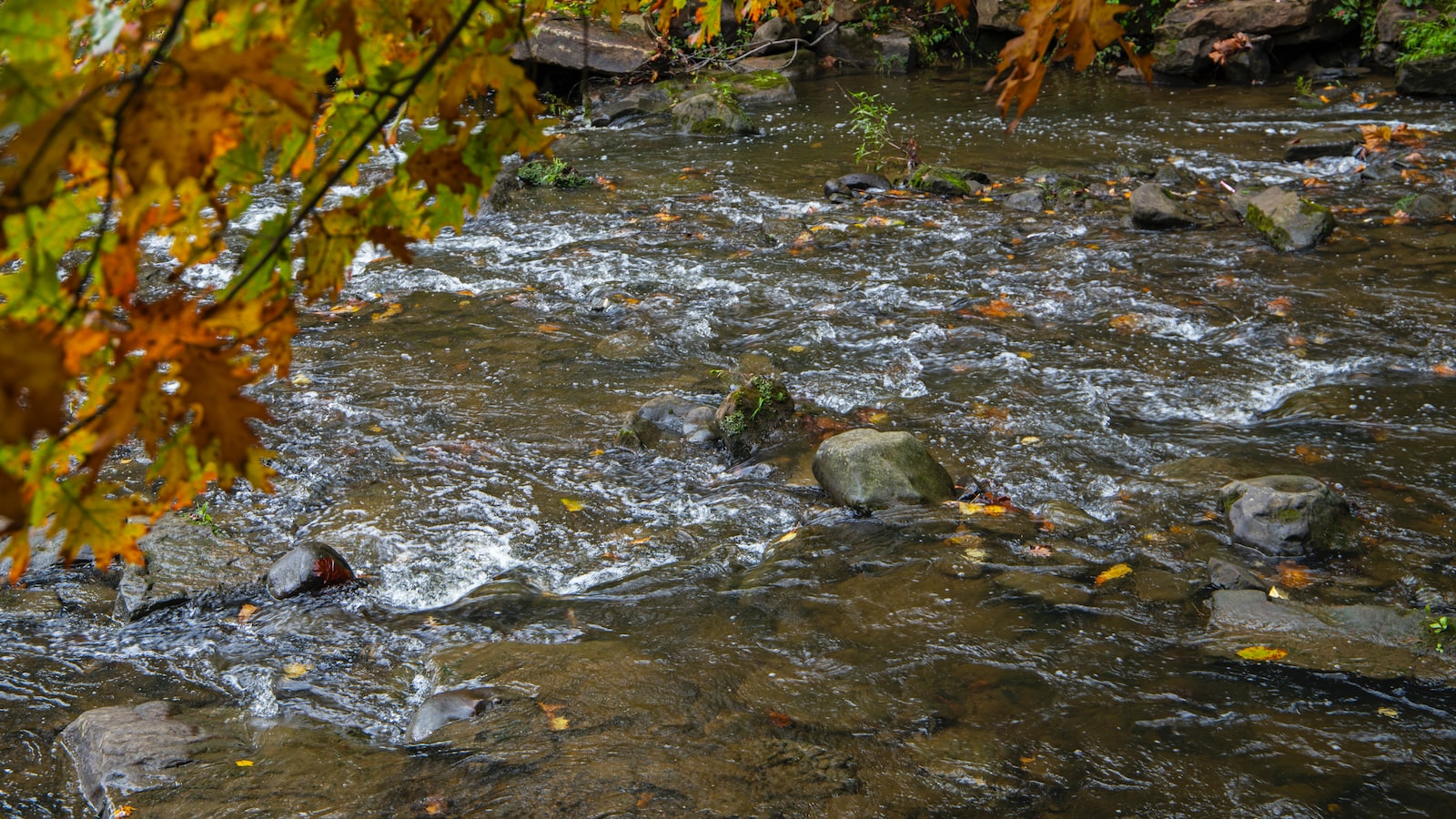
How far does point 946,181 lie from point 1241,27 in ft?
19.1

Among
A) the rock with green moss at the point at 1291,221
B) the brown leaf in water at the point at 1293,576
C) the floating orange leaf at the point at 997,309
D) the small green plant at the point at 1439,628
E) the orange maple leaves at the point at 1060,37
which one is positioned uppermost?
the orange maple leaves at the point at 1060,37

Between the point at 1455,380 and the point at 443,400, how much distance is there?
4970mm

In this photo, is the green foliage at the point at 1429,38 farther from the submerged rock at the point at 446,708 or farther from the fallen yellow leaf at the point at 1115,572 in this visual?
the submerged rock at the point at 446,708

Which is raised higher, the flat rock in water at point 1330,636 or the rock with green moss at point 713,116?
the rock with green moss at point 713,116

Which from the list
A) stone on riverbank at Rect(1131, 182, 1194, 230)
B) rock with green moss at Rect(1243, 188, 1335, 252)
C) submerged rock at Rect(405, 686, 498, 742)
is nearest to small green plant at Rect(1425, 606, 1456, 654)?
submerged rock at Rect(405, 686, 498, 742)

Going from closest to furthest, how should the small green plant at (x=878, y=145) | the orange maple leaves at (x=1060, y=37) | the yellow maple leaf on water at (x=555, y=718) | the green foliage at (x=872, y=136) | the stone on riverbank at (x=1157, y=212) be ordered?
1. the orange maple leaves at (x=1060, y=37)
2. the yellow maple leaf on water at (x=555, y=718)
3. the stone on riverbank at (x=1157, y=212)
4. the small green plant at (x=878, y=145)
5. the green foliage at (x=872, y=136)

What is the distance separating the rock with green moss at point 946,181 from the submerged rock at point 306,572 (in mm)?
6193

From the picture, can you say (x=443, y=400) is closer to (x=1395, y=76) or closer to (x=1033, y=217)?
(x=1033, y=217)

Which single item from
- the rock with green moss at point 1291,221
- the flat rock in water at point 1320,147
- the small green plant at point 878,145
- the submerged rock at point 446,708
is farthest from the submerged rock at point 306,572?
the flat rock in water at point 1320,147

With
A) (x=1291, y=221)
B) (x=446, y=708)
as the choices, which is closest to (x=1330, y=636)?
(x=446, y=708)

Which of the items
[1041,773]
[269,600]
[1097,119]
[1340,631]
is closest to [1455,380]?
[1340,631]

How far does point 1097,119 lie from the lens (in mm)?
10656

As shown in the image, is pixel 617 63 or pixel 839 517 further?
pixel 617 63

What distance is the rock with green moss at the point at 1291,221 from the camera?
22.2 feet
